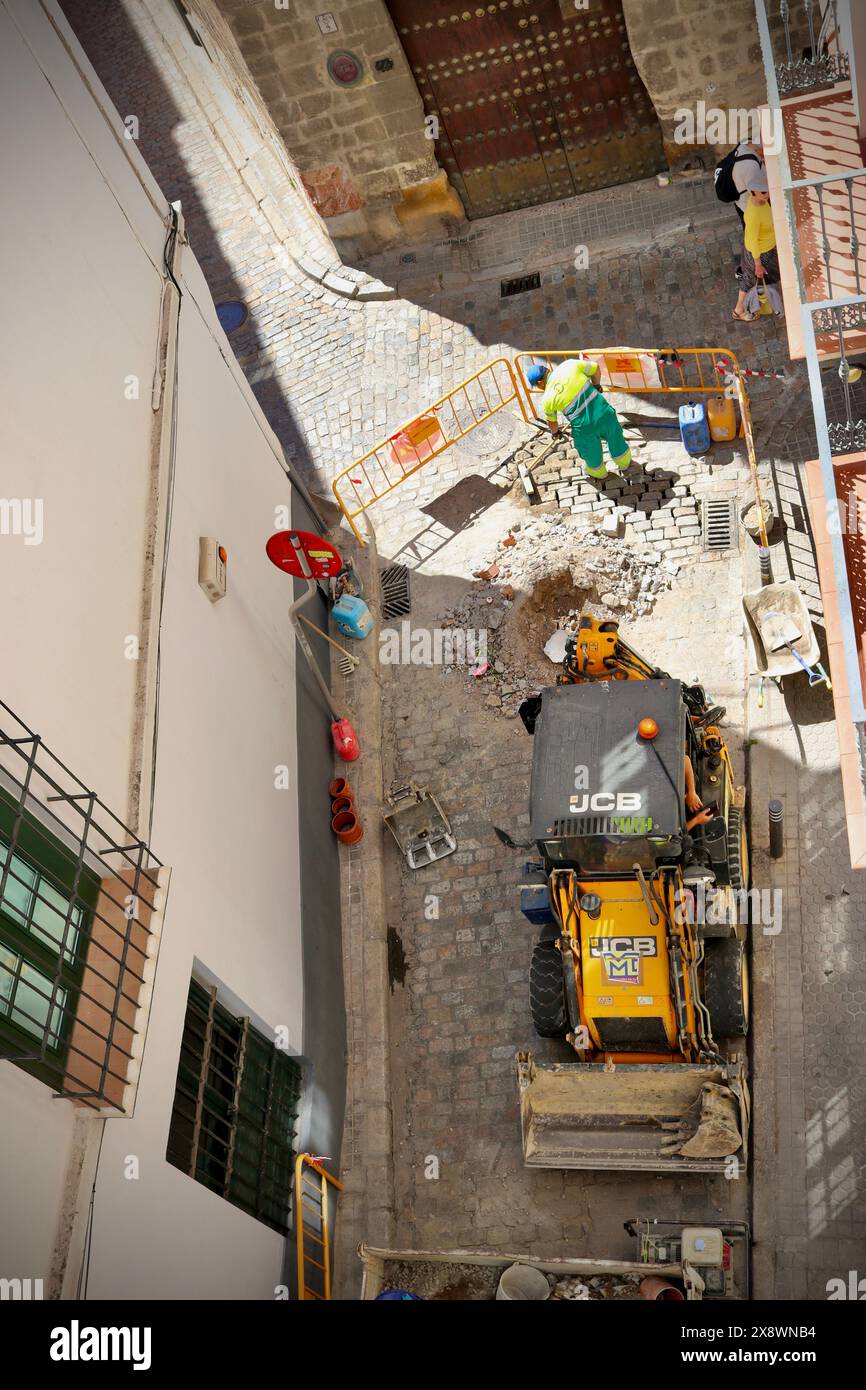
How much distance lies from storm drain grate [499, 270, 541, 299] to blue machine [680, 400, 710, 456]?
144 inches

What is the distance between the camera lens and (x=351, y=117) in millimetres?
17922

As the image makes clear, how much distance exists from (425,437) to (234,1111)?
901 centimetres

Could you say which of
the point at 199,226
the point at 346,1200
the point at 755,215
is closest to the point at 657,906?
the point at 346,1200

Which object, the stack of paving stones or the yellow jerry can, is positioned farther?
the yellow jerry can

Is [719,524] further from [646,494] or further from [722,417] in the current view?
[722,417]

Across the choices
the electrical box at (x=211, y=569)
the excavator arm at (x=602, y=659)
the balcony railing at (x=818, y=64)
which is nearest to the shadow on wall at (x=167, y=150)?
the electrical box at (x=211, y=569)

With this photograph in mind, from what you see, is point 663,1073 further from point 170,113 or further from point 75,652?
point 170,113

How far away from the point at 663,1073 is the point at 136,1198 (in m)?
4.60

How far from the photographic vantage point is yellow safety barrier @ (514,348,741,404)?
1631cm

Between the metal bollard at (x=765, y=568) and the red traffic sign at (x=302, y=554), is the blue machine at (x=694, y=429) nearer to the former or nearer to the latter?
the metal bollard at (x=765, y=568)

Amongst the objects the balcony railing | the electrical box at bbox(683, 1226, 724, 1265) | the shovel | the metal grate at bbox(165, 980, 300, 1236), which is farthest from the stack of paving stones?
the electrical box at bbox(683, 1226, 724, 1265)

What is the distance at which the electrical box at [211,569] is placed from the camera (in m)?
12.1

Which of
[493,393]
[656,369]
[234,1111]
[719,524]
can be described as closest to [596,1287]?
[234,1111]

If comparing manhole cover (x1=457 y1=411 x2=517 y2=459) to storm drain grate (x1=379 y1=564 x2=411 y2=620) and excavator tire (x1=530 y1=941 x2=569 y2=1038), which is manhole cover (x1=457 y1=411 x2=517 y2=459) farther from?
excavator tire (x1=530 y1=941 x2=569 y2=1038)
